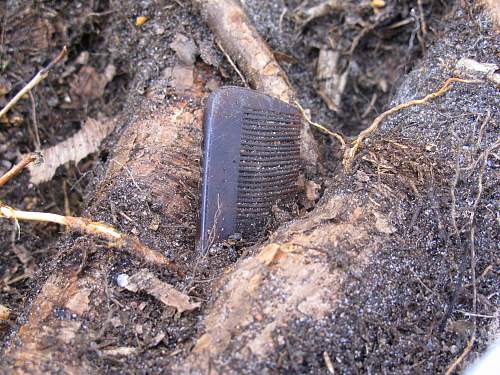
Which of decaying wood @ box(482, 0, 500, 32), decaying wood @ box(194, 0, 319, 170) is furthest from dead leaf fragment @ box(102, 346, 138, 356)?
decaying wood @ box(482, 0, 500, 32)

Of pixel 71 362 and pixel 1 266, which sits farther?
pixel 1 266

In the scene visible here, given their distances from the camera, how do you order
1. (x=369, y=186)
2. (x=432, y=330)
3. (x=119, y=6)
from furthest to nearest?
(x=119, y=6)
(x=369, y=186)
(x=432, y=330)

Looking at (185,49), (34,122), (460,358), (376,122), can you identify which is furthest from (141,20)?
(460,358)

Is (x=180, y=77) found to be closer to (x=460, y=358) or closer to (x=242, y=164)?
(x=242, y=164)

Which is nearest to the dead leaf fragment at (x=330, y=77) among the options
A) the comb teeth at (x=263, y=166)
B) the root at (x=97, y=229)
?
the comb teeth at (x=263, y=166)

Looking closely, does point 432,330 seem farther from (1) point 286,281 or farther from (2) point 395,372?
(1) point 286,281

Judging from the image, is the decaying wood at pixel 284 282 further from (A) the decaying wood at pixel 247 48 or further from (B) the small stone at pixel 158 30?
(B) the small stone at pixel 158 30

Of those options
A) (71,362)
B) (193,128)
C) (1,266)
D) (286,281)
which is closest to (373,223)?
(286,281)
